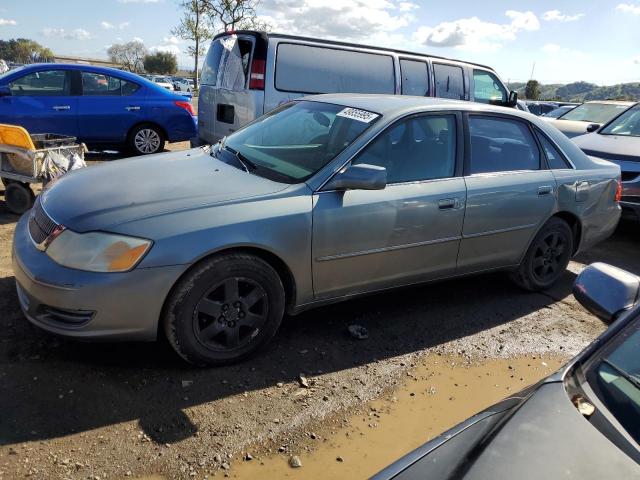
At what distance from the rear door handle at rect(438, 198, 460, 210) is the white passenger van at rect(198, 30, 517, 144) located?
3474 mm

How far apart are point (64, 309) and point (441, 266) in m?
2.52

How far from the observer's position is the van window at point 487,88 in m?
8.81

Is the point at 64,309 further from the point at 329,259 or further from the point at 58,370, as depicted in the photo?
the point at 329,259

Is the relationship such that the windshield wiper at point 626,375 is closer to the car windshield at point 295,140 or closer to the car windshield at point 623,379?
the car windshield at point 623,379

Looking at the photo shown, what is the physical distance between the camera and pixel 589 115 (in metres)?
12.2

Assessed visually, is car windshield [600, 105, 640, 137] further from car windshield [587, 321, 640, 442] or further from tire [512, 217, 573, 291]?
car windshield [587, 321, 640, 442]

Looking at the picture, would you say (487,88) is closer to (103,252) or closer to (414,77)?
A: (414,77)

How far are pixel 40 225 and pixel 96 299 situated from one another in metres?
0.72

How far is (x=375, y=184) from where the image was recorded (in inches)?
131

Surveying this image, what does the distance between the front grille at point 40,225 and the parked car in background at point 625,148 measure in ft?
20.5

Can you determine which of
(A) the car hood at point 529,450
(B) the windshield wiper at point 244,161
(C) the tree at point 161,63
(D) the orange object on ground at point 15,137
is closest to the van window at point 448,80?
(B) the windshield wiper at point 244,161

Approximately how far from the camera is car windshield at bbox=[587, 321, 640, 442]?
1593 millimetres

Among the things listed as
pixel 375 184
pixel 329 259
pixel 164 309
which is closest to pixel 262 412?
pixel 164 309

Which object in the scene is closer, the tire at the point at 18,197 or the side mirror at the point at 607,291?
the side mirror at the point at 607,291
